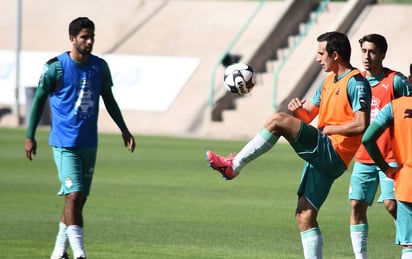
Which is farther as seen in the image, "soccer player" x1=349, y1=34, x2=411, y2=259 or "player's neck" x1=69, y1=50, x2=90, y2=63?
"soccer player" x1=349, y1=34, x2=411, y2=259

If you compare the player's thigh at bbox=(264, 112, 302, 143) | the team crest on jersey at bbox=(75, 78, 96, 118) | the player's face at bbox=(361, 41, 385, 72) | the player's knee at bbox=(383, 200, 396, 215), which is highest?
the player's face at bbox=(361, 41, 385, 72)

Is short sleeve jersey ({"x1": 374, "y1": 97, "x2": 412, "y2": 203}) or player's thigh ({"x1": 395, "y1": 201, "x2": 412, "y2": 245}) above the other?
short sleeve jersey ({"x1": 374, "y1": 97, "x2": 412, "y2": 203})

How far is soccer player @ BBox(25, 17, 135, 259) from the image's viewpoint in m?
11.6

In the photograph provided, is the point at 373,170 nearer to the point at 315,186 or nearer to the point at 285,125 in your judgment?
the point at 315,186

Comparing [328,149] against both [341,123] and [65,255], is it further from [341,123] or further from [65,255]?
[65,255]

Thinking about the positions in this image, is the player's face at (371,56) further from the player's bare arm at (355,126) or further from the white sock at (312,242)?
the white sock at (312,242)

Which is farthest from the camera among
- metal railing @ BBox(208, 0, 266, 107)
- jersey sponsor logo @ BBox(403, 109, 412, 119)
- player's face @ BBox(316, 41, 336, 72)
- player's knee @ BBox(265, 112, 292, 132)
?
metal railing @ BBox(208, 0, 266, 107)

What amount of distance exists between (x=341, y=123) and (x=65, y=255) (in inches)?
122

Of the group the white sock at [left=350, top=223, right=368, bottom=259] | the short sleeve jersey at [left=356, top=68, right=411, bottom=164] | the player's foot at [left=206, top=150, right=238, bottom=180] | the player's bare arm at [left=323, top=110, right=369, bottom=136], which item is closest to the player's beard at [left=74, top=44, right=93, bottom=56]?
the player's foot at [left=206, top=150, right=238, bottom=180]

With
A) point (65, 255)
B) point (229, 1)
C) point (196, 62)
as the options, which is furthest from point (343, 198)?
point (229, 1)

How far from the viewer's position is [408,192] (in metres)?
9.13

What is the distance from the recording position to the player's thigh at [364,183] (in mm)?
12109

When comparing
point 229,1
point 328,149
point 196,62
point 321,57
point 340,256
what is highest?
point 229,1

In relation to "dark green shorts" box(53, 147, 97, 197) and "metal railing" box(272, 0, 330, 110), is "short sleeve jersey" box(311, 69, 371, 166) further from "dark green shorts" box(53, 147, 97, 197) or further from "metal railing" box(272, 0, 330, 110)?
"metal railing" box(272, 0, 330, 110)
